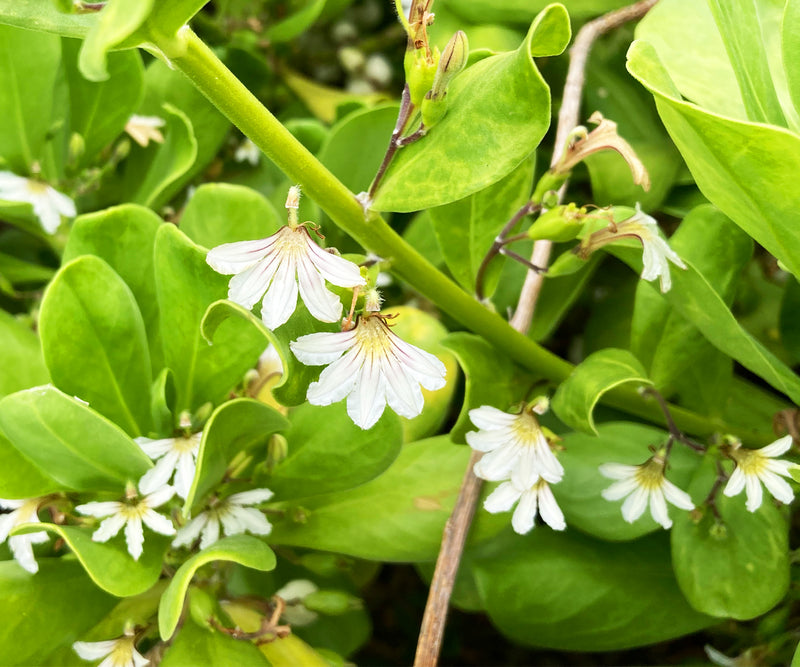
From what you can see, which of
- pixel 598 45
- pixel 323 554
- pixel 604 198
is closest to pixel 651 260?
pixel 604 198

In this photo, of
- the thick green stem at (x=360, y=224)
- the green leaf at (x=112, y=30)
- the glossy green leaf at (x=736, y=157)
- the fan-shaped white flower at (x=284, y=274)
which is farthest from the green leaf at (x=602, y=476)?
the green leaf at (x=112, y=30)

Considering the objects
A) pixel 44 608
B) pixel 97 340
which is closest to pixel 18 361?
pixel 97 340

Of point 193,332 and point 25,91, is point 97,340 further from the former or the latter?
point 25,91

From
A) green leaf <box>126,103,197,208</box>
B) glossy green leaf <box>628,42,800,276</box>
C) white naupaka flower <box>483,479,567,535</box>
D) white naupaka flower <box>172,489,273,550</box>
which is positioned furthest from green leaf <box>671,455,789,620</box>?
green leaf <box>126,103,197,208</box>

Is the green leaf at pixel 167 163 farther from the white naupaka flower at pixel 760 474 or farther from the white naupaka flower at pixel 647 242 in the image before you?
the white naupaka flower at pixel 760 474

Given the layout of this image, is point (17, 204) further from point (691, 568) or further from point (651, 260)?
point (691, 568)
